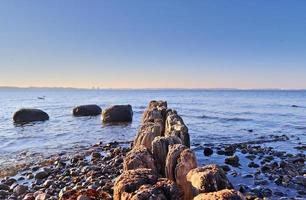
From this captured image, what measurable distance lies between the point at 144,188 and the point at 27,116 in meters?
27.9

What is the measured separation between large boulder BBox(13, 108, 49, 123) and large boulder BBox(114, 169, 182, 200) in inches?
1062

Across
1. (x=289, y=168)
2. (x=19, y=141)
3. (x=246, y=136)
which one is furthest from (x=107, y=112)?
(x=289, y=168)

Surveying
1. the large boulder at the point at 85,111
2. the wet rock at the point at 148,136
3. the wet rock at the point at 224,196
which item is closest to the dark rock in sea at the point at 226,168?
the wet rock at the point at 148,136

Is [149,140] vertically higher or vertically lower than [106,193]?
higher

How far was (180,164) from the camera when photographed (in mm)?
6164

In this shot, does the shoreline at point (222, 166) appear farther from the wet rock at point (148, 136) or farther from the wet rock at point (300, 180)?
the wet rock at point (148, 136)

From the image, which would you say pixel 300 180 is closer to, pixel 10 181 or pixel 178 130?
pixel 178 130

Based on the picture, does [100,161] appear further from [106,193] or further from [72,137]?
[72,137]

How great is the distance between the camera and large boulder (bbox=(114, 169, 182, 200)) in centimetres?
429

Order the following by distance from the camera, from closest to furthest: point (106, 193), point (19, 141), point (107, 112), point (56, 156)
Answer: point (106, 193), point (56, 156), point (19, 141), point (107, 112)

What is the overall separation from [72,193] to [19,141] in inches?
507

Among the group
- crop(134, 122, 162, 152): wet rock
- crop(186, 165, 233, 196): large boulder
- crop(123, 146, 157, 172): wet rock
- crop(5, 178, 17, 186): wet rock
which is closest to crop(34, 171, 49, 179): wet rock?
crop(5, 178, 17, 186): wet rock

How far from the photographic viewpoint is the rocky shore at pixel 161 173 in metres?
4.77

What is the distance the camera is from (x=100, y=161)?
1320 centimetres
